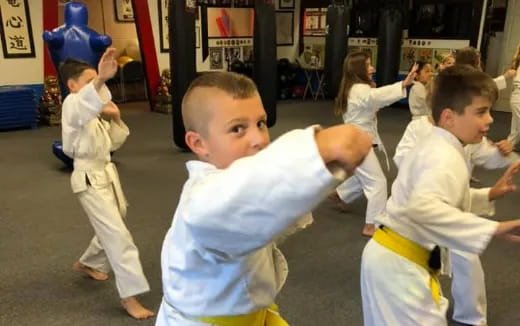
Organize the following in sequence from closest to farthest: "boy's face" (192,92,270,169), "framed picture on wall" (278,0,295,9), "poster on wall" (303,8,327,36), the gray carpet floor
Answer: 1. "boy's face" (192,92,270,169)
2. the gray carpet floor
3. "poster on wall" (303,8,327,36)
4. "framed picture on wall" (278,0,295,9)

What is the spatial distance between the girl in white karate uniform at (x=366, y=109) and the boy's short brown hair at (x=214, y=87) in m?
2.39

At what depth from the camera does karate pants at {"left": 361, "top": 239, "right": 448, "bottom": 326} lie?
1.54 metres

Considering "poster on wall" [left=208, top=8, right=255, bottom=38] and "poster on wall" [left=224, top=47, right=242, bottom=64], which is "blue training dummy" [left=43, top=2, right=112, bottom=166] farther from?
"poster on wall" [left=224, top=47, right=242, bottom=64]

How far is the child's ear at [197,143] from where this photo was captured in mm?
928

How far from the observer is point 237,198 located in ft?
2.12

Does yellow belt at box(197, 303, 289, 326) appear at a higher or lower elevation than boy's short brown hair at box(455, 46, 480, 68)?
lower

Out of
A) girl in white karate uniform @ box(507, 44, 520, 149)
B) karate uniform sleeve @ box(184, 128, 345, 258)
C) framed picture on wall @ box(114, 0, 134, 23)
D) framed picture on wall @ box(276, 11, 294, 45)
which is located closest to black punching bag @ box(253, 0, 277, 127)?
karate uniform sleeve @ box(184, 128, 345, 258)

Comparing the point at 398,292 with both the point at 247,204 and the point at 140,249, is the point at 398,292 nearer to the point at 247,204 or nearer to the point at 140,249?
the point at 247,204

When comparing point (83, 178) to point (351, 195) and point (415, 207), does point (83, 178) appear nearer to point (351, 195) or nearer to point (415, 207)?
point (415, 207)

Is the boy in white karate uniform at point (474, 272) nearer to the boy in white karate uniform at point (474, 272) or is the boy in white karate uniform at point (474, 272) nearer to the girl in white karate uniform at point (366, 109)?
the boy in white karate uniform at point (474, 272)

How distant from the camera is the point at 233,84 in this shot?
36.4 inches

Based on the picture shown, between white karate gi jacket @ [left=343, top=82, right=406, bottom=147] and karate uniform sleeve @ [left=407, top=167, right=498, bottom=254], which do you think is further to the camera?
white karate gi jacket @ [left=343, top=82, right=406, bottom=147]

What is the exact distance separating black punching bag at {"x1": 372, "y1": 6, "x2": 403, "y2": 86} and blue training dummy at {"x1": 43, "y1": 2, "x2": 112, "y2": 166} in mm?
3128

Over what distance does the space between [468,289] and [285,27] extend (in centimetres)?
832
